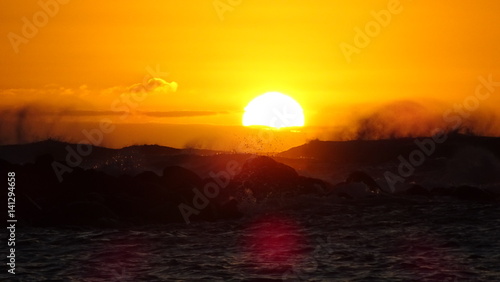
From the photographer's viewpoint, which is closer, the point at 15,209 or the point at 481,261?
the point at 481,261

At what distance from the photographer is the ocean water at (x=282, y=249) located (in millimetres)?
19203

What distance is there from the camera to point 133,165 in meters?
50.4

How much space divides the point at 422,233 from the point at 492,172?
28.2 metres

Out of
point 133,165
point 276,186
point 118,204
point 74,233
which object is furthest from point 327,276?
point 133,165

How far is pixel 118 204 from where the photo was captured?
2970cm

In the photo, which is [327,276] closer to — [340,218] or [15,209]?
[340,218]

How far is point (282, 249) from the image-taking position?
22.8 meters

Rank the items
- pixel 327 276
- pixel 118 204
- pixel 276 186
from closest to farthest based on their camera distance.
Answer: pixel 327 276, pixel 118 204, pixel 276 186

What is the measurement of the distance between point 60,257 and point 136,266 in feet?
8.07

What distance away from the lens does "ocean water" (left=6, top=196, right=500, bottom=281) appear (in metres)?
19.2

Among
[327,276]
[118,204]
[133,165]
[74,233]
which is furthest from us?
[133,165]

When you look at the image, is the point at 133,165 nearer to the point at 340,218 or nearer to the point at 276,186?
the point at 276,186

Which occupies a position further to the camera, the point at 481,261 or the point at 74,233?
the point at 74,233

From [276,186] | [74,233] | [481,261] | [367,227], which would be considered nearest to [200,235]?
[74,233]
